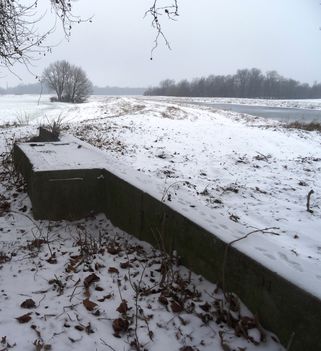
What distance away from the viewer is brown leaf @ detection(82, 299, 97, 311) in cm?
286

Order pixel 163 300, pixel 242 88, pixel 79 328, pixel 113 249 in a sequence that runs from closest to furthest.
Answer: pixel 79 328, pixel 163 300, pixel 113 249, pixel 242 88

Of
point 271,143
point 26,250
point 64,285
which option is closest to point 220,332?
point 64,285

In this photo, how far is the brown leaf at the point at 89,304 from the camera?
2.86m

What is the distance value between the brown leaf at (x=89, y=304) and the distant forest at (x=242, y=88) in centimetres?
10151

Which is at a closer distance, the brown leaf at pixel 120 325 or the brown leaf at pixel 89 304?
the brown leaf at pixel 120 325

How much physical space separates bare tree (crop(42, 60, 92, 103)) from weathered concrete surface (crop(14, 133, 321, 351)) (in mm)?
53579

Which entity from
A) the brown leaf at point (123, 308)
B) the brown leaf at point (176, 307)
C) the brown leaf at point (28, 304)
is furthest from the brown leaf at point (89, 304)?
the brown leaf at point (176, 307)

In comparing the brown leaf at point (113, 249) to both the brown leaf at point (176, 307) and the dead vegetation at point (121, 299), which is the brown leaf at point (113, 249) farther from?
the brown leaf at point (176, 307)

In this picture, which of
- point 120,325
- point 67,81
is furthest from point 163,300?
point 67,81

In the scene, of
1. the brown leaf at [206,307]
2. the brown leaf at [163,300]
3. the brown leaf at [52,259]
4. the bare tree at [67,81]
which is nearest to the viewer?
the brown leaf at [206,307]

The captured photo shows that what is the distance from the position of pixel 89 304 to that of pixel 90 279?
0.36 m

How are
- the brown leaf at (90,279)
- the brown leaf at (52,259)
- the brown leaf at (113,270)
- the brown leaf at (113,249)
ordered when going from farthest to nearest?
the brown leaf at (113,249), the brown leaf at (52,259), the brown leaf at (113,270), the brown leaf at (90,279)

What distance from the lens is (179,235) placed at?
3.44 metres

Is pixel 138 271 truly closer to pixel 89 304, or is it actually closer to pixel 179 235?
pixel 179 235
